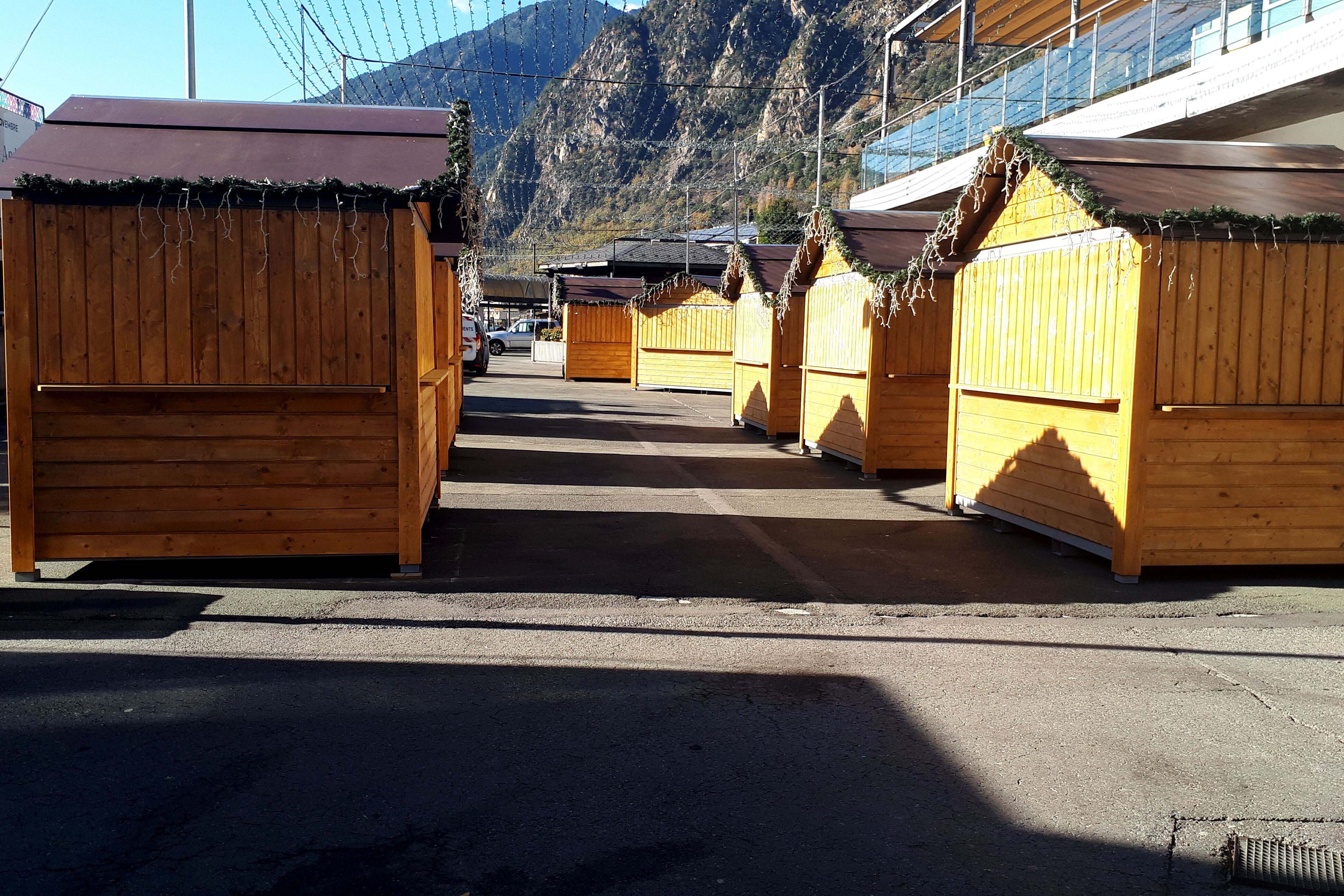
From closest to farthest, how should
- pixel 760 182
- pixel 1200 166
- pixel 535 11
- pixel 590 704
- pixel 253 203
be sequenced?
1. pixel 590 704
2. pixel 253 203
3. pixel 1200 166
4. pixel 535 11
5. pixel 760 182

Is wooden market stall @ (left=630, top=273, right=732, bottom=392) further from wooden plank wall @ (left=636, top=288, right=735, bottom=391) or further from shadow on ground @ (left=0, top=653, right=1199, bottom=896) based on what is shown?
shadow on ground @ (left=0, top=653, right=1199, bottom=896)

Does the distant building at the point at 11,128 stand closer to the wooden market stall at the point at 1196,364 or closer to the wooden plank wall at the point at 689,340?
the wooden plank wall at the point at 689,340

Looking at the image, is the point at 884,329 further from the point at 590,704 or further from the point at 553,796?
the point at 553,796

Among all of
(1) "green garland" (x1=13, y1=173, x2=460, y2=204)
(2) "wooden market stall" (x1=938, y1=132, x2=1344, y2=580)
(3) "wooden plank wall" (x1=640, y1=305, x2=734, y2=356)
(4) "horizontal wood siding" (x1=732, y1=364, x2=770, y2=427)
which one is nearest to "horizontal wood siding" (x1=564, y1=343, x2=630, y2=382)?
(3) "wooden plank wall" (x1=640, y1=305, x2=734, y2=356)

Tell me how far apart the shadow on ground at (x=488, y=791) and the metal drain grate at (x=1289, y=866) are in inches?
10.4

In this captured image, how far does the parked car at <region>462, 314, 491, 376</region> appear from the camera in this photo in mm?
34438

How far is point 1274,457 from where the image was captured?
7785mm

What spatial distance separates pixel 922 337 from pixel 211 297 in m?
8.57

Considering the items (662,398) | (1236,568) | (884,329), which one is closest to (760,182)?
(662,398)

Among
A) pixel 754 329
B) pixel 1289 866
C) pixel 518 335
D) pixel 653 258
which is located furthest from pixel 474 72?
pixel 518 335

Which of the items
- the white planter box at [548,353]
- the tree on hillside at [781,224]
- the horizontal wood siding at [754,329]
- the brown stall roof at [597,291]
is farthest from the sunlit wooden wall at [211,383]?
the white planter box at [548,353]

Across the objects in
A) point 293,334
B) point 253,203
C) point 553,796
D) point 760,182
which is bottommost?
point 553,796

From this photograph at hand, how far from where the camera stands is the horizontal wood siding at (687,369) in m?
31.4

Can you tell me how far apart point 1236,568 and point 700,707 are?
518cm
